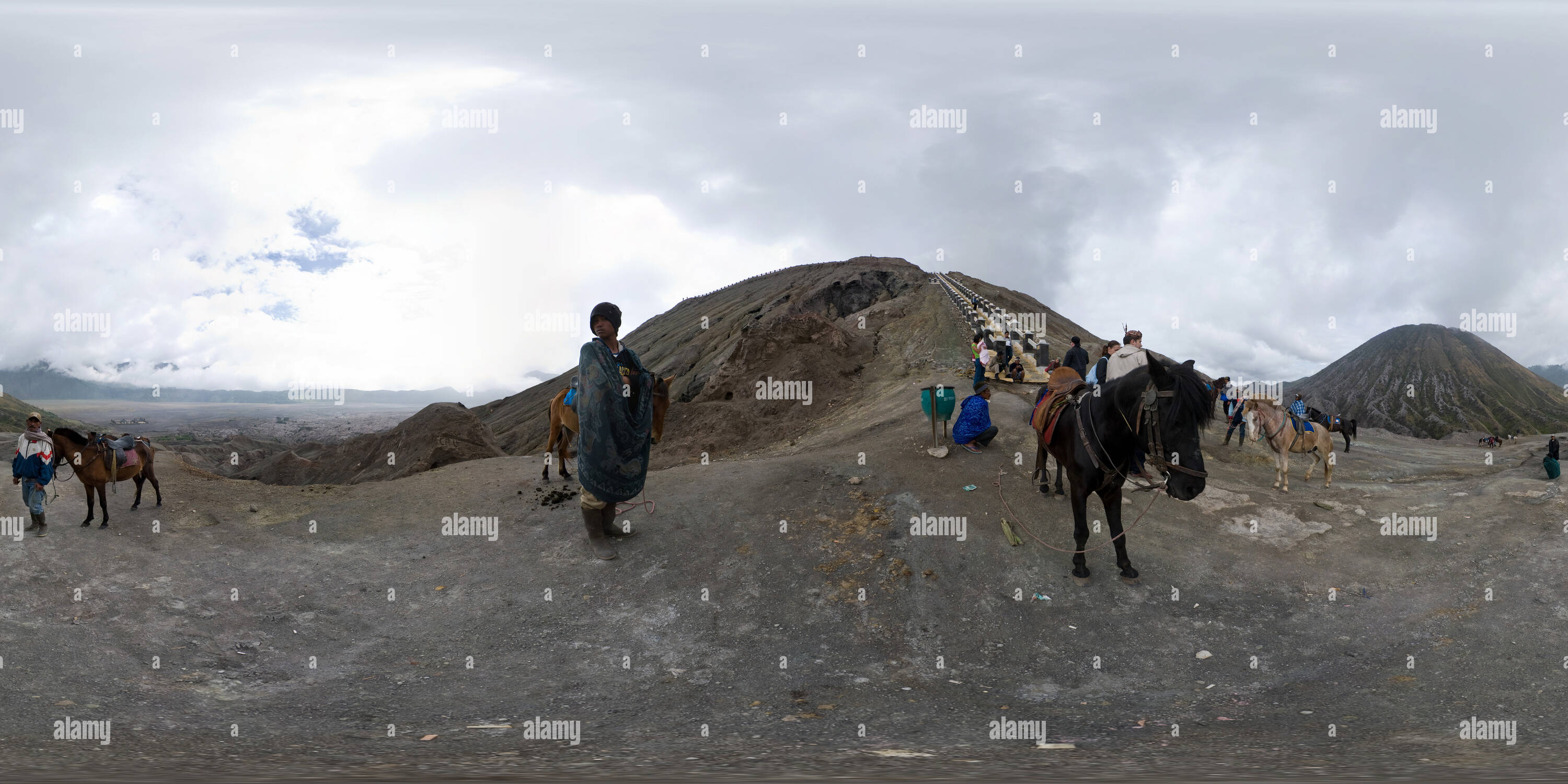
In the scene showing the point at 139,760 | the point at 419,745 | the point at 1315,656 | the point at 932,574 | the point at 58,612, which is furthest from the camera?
the point at 932,574

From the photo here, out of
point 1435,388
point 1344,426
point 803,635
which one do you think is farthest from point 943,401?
point 1435,388

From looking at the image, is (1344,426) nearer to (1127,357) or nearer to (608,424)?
(1127,357)

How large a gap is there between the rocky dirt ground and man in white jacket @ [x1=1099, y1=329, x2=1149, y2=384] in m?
1.97

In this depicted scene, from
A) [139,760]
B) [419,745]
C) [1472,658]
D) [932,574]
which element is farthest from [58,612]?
[1472,658]

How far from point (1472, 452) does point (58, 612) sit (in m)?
40.0

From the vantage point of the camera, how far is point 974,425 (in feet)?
37.0

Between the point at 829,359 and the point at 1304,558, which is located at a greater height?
the point at 829,359

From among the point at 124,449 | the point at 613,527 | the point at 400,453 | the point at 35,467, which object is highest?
the point at 124,449

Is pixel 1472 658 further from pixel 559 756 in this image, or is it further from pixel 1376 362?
pixel 1376 362

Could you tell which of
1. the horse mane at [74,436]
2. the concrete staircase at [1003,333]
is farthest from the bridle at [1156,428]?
the horse mane at [74,436]

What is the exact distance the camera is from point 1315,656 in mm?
6652

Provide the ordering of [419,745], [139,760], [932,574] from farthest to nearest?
[932,574] < [419,745] < [139,760]

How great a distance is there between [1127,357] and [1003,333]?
12.1m

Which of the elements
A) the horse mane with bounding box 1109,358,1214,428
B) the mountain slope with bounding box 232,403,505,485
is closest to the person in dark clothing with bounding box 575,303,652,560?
the horse mane with bounding box 1109,358,1214,428
